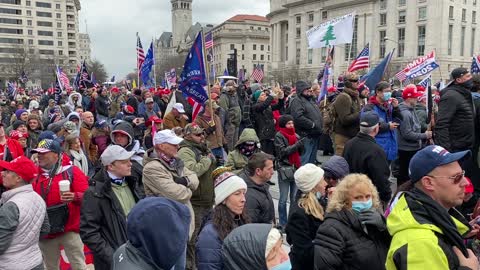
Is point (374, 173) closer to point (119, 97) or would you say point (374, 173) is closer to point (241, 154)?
point (241, 154)

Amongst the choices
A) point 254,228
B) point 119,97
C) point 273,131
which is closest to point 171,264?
point 254,228

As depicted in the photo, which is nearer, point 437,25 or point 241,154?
point 241,154

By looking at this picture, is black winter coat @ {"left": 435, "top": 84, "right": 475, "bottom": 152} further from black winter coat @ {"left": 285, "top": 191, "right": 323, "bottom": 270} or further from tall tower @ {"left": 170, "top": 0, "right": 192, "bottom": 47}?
tall tower @ {"left": 170, "top": 0, "right": 192, "bottom": 47}

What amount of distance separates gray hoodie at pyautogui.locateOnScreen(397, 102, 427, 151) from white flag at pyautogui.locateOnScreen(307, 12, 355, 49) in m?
3.67

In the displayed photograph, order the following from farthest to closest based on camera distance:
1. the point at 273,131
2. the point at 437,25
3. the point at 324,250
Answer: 1. the point at 437,25
2. the point at 273,131
3. the point at 324,250

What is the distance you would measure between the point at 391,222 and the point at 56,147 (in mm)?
3823

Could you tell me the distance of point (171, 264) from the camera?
242 centimetres

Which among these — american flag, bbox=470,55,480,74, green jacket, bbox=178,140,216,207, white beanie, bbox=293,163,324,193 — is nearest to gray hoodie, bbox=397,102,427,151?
green jacket, bbox=178,140,216,207

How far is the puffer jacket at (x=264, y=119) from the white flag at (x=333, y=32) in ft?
7.77

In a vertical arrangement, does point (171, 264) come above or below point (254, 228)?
below

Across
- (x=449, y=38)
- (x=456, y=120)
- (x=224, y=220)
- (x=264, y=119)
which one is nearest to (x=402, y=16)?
(x=449, y=38)

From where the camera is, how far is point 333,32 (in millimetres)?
11180

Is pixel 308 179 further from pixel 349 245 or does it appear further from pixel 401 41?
pixel 401 41

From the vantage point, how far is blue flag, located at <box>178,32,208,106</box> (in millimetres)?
6988
